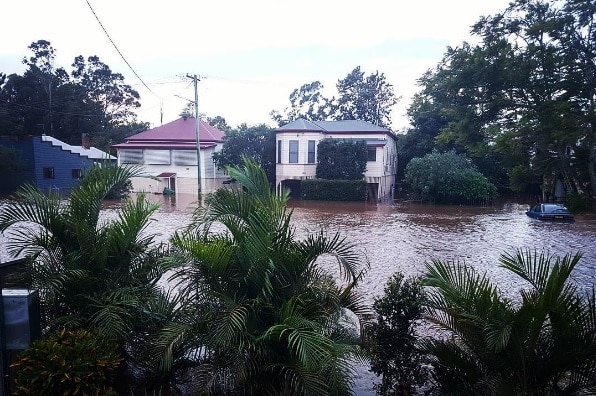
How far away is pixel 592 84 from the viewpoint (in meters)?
7.11

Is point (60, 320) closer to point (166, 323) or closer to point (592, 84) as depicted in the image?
point (166, 323)

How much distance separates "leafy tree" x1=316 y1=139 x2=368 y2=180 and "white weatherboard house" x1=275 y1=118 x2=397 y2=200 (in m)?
0.79

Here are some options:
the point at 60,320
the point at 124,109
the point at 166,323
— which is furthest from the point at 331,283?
the point at 124,109

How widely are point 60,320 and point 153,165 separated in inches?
1053

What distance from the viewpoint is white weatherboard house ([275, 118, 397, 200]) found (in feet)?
88.4

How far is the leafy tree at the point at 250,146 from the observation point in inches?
1058

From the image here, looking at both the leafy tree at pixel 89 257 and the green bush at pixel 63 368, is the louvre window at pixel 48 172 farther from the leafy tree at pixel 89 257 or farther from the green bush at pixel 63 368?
the green bush at pixel 63 368

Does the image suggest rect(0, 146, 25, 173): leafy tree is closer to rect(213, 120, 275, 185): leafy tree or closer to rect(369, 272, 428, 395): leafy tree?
rect(369, 272, 428, 395): leafy tree

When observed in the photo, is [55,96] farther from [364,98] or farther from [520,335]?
[364,98]

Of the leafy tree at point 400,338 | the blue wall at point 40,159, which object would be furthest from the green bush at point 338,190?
the leafy tree at point 400,338

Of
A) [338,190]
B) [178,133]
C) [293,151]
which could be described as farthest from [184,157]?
[338,190]

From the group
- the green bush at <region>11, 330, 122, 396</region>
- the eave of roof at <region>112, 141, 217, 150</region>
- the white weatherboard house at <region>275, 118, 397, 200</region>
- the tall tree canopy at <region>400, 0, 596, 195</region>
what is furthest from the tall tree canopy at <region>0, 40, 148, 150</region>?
the white weatherboard house at <region>275, 118, 397, 200</region>

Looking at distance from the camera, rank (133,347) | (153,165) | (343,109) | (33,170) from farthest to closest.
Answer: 1. (343,109)
2. (153,165)
3. (33,170)
4. (133,347)

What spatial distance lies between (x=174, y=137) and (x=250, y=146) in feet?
18.5
